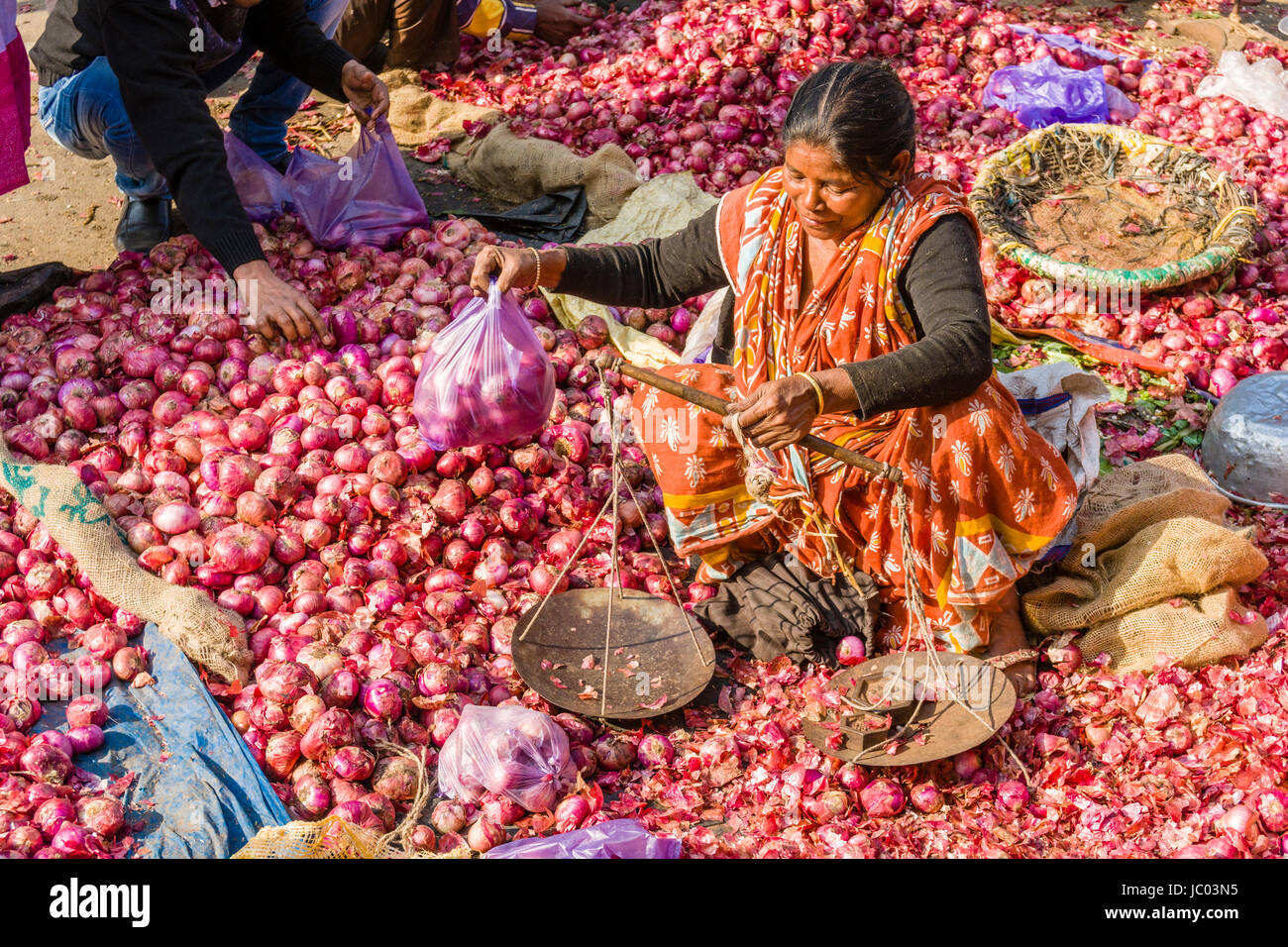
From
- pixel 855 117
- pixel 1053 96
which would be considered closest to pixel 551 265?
pixel 855 117

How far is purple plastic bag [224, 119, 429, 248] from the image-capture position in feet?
11.1

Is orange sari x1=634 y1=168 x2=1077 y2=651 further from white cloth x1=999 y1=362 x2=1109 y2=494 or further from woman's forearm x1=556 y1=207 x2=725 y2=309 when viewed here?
white cloth x1=999 y1=362 x2=1109 y2=494

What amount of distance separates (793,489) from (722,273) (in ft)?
1.67

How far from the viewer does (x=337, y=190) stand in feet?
11.1

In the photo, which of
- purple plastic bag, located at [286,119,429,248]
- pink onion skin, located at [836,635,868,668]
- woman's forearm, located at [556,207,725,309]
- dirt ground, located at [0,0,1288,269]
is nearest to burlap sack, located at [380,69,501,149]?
dirt ground, located at [0,0,1288,269]

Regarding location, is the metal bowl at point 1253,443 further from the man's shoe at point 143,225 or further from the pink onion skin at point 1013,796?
the man's shoe at point 143,225

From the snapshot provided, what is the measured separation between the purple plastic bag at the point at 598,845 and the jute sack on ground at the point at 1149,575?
3.62ft

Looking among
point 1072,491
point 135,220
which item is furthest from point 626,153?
point 1072,491

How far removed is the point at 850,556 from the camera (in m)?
2.42

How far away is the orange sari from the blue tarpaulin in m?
1.04

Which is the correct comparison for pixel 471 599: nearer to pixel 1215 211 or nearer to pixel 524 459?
pixel 524 459

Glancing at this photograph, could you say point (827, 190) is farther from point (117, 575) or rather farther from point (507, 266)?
point (117, 575)

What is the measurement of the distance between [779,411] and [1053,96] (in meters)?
3.32

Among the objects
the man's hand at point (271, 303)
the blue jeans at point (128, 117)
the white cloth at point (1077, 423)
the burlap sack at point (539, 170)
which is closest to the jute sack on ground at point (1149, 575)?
the white cloth at point (1077, 423)
